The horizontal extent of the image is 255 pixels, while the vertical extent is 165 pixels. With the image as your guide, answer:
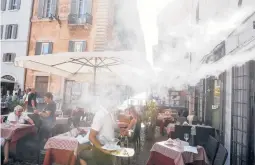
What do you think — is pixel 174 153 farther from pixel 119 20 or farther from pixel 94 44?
pixel 119 20

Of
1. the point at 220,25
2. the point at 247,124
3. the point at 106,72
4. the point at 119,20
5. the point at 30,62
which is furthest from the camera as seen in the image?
the point at 119,20

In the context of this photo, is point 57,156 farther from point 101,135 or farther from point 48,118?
point 48,118

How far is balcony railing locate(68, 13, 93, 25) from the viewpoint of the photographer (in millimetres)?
14820

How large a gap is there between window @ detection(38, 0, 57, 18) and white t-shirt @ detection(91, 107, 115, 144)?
1306cm

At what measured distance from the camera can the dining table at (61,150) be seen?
360cm

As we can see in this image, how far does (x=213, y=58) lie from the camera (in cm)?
712

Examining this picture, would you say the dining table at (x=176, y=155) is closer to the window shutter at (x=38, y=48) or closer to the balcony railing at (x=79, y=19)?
the balcony railing at (x=79, y=19)

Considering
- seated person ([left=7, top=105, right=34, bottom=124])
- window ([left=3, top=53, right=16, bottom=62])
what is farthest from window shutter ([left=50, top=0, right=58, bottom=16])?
seated person ([left=7, top=105, right=34, bottom=124])

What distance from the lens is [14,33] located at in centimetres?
1638

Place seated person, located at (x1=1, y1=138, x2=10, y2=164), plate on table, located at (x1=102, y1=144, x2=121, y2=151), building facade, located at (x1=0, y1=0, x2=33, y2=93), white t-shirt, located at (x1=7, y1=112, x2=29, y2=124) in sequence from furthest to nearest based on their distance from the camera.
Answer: building facade, located at (x1=0, y1=0, x2=33, y2=93) < white t-shirt, located at (x1=7, y1=112, x2=29, y2=124) < seated person, located at (x1=1, y1=138, x2=10, y2=164) < plate on table, located at (x1=102, y1=144, x2=121, y2=151)

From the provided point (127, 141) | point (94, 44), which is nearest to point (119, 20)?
point (94, 44)

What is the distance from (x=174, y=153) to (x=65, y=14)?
541 inches

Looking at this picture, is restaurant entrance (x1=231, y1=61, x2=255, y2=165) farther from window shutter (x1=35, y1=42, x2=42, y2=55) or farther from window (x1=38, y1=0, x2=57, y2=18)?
window shutter (x1=35, y1=42, x2=42, y2=55)

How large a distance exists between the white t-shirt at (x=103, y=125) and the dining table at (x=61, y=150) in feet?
2.29
